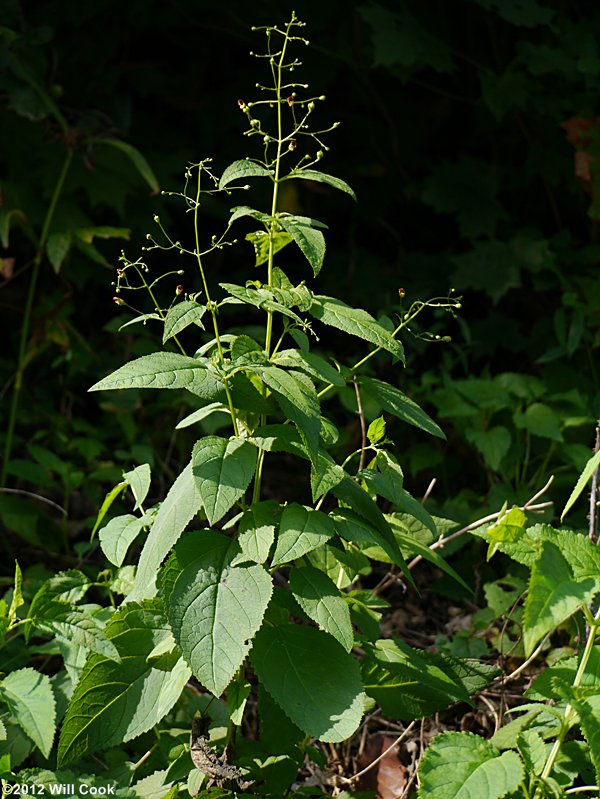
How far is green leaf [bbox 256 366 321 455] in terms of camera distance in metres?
Answer: 1.35

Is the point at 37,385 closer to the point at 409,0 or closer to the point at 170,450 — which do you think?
the point at 170,450

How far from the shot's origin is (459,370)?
12.1ft

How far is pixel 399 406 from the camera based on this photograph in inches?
59.1

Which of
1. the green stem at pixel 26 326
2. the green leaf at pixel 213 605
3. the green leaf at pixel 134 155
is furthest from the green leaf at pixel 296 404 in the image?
the green leaf at pixel 134 155

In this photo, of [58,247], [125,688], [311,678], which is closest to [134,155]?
[58,247]

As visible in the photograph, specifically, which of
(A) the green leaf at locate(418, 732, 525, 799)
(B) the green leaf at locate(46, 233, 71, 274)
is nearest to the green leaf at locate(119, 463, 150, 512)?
(A) the green leaf at locate(418, 732, 525, 799)

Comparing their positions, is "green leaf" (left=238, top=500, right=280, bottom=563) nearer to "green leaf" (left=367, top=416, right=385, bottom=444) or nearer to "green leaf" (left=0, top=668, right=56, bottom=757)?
"green leaf" (left=367, top=416, right=385, bottom=444)

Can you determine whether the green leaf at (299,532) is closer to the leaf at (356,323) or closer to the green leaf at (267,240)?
the leaf at (356,323)

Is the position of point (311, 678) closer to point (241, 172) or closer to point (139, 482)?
point (139, 482)

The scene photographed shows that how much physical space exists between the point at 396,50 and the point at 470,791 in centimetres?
258

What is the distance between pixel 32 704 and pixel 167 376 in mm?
577

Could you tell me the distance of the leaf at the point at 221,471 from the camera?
4.40 feet

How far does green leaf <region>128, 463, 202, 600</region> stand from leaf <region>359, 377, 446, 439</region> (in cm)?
31

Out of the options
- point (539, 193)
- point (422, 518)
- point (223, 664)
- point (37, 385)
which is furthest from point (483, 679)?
point (539, 193)
